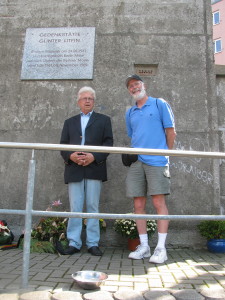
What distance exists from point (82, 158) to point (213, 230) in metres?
1.92

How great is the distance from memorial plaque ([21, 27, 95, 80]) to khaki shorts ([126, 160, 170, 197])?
195 cm

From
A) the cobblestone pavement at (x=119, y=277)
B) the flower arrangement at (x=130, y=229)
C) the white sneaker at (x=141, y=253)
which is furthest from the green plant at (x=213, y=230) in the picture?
the white sneaker at (x=141, y=253)

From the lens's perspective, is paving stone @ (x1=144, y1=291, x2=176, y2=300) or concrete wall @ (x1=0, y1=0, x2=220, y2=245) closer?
paving stone @ (x1=144, y1=291, x2=176, y2=300)

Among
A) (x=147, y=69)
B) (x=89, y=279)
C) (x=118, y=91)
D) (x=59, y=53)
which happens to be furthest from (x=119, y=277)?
(x=59, y=53)

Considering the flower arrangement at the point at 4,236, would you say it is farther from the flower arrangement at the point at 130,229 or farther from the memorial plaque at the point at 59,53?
the memorial plaque at the point at 59,53

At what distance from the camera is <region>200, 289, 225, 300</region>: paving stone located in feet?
6.24

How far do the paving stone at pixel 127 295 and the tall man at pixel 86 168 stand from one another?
4.60 ft

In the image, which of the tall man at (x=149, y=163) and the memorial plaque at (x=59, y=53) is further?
the memorial plaque at (x=59, y=53)

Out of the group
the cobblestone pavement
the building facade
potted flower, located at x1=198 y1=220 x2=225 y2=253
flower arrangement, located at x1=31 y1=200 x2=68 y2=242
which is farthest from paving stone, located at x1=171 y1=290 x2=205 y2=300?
the building facade

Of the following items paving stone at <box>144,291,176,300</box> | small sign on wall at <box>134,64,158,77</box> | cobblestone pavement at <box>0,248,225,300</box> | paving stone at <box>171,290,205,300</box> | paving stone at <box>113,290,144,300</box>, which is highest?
small sign on wall at <box>134,64,158,77</box>

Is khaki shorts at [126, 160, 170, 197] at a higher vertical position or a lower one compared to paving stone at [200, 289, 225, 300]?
higher

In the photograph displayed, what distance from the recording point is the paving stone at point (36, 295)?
1.85 meters

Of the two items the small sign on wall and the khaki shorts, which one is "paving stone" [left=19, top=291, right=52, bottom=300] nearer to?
the khaki shorts

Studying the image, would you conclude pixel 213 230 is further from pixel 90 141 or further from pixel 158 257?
pixel 90 141
